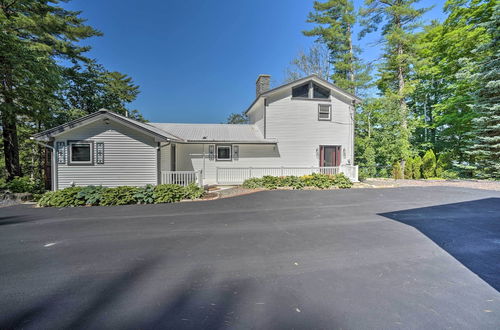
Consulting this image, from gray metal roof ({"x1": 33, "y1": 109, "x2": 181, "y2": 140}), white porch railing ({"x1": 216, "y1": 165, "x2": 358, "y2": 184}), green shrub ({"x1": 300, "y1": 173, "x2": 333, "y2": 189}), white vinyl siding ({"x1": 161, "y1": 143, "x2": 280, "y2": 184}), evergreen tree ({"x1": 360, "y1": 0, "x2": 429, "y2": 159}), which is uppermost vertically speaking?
evergreen tree ({"x1": 360, "y1": 0, "x2": 429, "y2": 159})

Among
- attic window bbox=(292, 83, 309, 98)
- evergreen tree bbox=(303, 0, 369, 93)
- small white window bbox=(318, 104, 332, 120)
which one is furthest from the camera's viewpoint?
evergreen tree bbox=(303, 0, 369, 93)

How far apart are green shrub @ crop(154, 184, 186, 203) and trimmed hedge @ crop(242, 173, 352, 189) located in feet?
12.6

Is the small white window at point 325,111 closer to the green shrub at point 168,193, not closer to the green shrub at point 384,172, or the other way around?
the green shrub at point 384,172

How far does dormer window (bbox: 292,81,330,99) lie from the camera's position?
45.5 ft

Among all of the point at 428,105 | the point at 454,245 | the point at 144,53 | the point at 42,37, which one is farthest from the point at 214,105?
the point at 454,245

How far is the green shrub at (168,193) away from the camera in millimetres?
8188

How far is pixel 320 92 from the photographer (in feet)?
46.4

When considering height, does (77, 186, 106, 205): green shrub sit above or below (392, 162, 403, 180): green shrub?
below

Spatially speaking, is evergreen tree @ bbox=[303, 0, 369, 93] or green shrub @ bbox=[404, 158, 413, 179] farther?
evergreen tree @ bbox=[303, 0, 369, 93]

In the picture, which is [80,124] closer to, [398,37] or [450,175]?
[398,37]

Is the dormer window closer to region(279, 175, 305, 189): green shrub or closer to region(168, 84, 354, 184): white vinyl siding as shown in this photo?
region(168, 84, 354, 184): white vinyl siding

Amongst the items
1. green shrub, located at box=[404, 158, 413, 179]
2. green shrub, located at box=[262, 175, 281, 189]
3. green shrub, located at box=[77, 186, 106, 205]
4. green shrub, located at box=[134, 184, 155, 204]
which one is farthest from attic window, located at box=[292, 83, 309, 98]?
green shrub, located at box=[77, 186, 106, 205]

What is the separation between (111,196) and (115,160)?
2413 mm

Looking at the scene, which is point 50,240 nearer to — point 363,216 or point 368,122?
point 363,216
